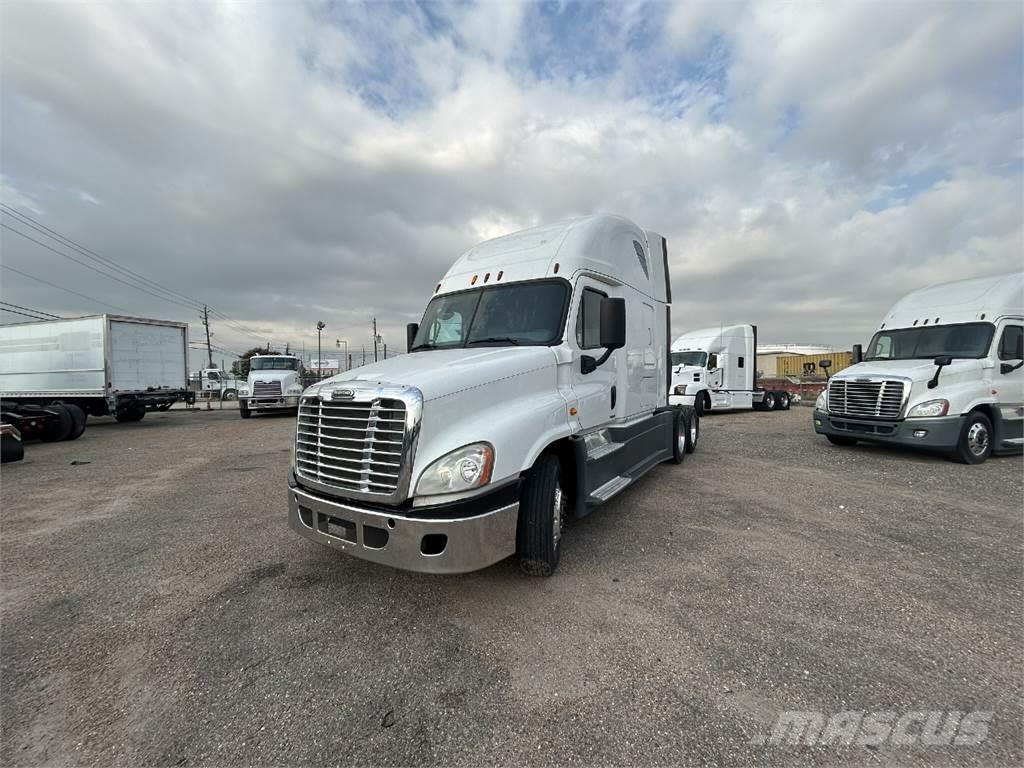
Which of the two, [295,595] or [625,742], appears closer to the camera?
[625,742]

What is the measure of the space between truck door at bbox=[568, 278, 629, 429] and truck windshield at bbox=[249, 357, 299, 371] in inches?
663

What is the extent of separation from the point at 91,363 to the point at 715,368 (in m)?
20.0

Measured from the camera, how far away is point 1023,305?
784cm

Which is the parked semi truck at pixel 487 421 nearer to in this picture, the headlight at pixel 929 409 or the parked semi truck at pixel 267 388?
the headlight at pixel 929 409

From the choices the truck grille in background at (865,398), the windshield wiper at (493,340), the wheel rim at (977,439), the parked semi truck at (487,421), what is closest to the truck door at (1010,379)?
the wheel rim at (977,439)

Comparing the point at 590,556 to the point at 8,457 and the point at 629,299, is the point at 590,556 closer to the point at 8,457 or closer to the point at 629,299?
the point at 629,299

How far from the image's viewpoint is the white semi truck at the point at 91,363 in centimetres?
1352

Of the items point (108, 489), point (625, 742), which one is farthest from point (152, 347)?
point (625, 742)

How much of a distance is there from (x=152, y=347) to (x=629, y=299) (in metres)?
16.4

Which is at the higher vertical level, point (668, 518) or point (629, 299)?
point (629, 299)

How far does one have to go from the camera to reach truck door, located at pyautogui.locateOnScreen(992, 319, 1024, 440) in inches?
302

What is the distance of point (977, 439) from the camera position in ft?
24.9

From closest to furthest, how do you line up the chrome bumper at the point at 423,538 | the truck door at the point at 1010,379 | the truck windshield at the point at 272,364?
the chrome bumper at the point at 423,538 < the truck door at the point at 1010,379 < the truck windshield at the point at 272,364

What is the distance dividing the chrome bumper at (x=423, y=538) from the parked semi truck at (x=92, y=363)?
15.0m
